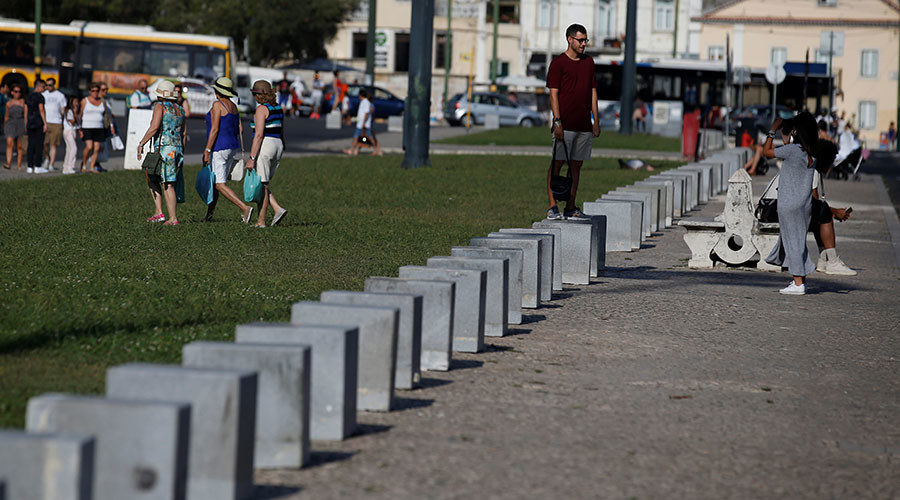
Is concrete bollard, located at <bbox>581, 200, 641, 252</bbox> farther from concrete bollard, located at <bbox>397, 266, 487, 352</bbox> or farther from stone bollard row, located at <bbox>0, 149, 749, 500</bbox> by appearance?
concrete bollard, located at <bbox>397, 266, 487, 352</bbox>

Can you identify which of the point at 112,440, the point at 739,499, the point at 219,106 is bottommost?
the point at 739,499

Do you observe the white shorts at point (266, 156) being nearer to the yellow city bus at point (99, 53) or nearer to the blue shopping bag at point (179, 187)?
the blue shopping bag at point (179, 187)

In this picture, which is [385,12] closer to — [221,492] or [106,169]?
[106,169]

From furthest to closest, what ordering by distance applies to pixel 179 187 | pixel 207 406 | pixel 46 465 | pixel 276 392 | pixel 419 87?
pixel 419 87 → pixel 179 187 → pixel 276 392 → pixel 207 406 → pixel 46 465

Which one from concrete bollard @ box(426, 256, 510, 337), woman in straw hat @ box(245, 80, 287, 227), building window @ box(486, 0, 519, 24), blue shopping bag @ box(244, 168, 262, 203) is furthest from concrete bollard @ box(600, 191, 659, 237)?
building window @ box(486, 0, 519, 24)

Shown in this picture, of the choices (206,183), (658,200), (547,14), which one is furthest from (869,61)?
(206,183)

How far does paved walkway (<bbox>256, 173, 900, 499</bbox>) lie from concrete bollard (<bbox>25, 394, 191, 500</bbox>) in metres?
0.76

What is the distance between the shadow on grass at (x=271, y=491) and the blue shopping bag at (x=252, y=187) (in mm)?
9845

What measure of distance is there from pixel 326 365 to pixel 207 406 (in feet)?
3.82

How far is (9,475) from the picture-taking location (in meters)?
4.08

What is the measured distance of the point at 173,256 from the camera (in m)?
12.2

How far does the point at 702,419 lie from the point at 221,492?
9.17 feet

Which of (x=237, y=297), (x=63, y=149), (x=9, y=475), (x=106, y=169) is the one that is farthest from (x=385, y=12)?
(x=9, y=475)

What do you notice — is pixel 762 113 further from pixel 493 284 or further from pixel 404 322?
pixel 404 322
